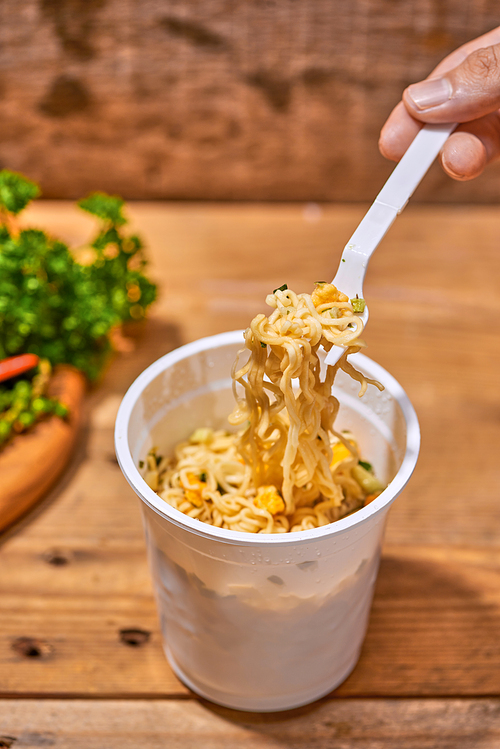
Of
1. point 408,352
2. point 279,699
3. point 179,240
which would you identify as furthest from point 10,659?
point 179,240

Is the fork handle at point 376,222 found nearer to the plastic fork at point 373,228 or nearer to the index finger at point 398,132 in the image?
the plastic fork at point 373,228

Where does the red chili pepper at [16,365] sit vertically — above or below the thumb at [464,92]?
below

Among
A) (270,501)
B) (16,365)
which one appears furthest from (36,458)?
(270,501)

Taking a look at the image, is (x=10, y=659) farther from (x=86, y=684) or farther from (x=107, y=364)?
(x=107, y=364)

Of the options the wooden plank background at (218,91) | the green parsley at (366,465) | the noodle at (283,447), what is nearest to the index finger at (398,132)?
the noodle at (283,447)

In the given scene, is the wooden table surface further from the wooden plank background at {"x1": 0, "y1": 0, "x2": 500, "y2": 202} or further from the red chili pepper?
the wooden plank background at {"x1": 0, "y1": 0, "x2": 500, "y2": 202}

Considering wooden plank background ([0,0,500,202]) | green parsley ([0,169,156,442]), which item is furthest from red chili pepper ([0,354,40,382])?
wooden plank background ([0,0,500,202])

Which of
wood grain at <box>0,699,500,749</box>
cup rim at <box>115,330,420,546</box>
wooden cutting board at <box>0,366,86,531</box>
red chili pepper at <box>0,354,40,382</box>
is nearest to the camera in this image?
cup rim at <box>115,330,420,546</box>
